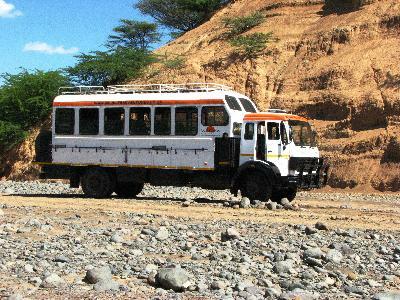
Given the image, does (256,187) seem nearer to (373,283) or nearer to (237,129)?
(237,129)

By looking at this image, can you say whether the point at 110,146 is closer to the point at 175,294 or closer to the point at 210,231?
the point at 210,231

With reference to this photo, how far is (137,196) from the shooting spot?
958 inches

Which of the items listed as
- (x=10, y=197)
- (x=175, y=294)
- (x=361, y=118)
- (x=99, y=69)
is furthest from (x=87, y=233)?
(x=99, y=69)

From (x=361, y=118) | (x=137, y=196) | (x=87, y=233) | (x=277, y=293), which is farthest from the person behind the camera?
(x=361, y=118)

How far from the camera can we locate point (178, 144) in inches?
814

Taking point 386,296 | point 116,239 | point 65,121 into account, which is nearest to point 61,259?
point 116,239

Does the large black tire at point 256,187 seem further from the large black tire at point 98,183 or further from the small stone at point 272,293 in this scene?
the small stone at point 272,293

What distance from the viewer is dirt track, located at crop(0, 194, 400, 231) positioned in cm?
1612

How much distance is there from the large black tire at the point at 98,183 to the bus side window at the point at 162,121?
260 centimetres

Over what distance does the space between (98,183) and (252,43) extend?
2082 cm

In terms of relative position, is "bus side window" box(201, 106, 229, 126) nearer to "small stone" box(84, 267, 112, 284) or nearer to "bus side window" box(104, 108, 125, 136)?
"bus side window" box(104, 108, 125, 136)

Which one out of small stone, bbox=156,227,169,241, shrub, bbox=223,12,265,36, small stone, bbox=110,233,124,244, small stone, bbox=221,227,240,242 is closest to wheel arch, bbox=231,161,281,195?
small stone, bbox=156,227,169,241

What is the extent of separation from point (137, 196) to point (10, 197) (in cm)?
447

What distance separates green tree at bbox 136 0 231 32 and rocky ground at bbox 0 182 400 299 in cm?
3892
